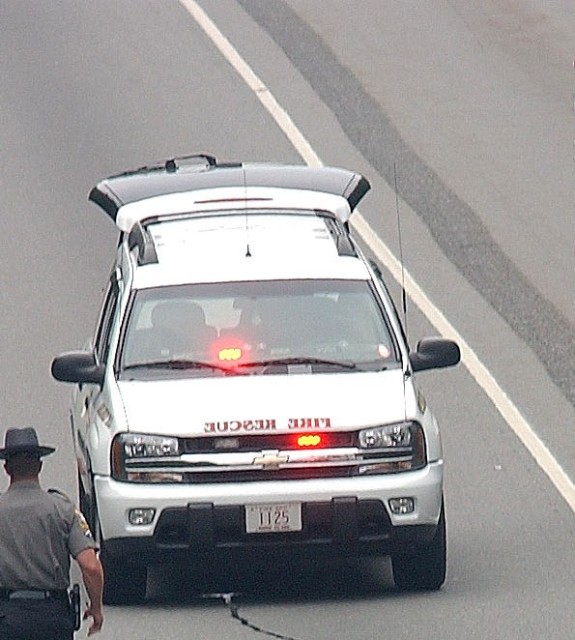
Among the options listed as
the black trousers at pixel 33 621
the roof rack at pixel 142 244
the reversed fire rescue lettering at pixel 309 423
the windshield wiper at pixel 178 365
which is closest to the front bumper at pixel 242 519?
the reversed fire rescue lettering at pixel 309 423

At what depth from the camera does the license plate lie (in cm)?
1261

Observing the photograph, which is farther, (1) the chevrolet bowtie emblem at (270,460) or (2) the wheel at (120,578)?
(2) the wheel at (120,578)

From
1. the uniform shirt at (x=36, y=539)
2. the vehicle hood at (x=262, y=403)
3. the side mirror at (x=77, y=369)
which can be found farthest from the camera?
the side mirror at (x=77, y=369)

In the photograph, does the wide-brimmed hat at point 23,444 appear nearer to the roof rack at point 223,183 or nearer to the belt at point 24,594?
the belt at point 24,594

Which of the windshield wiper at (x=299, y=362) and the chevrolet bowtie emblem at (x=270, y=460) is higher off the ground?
the windshield wiper at (x=299, y=362)

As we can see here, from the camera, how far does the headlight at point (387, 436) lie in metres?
12.8

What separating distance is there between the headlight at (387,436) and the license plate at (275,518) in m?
0.53

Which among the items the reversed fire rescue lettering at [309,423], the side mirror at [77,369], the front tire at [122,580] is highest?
the side mirror at [77,369]

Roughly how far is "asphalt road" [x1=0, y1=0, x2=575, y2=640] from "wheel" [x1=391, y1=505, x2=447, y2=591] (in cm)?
12

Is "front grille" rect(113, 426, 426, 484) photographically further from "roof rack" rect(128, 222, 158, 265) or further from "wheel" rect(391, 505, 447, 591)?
"roof rack" rect(128, 222, 158, 265)

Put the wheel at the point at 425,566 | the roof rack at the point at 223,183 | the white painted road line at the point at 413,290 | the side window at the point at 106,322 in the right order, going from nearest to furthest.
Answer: the wheel at the point at 425,566, the side window at the point at 106,322, the roof rack at the point at 223,183, the white painted road line at the point at 413,290

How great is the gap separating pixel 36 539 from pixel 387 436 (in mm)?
3831

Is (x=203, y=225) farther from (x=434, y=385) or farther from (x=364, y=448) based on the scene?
(x=434, y=385)

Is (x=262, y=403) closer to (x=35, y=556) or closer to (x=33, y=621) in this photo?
(x=35, y=556)
